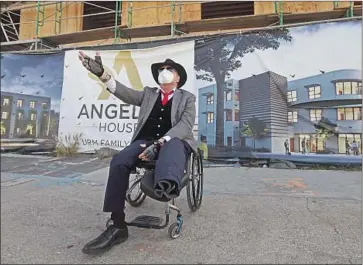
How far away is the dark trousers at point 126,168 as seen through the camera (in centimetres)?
153

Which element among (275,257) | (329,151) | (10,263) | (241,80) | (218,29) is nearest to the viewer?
(10,263)

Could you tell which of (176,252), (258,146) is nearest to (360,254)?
(176,252)

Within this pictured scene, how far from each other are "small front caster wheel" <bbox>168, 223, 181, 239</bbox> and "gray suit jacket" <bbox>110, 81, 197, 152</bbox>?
1.58 feet

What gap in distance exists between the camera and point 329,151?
4297 millimetres

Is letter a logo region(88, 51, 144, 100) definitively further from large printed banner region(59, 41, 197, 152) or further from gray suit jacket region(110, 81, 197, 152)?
gray suit jacket region(110, 81, 197, 152)

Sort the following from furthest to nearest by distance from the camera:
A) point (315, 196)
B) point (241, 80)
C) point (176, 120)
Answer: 1. point (241, 80)
2. point (315, 196)
3. point (176, 120)

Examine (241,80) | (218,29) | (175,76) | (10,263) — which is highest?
(218,29)

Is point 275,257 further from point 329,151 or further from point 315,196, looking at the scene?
point 329,151

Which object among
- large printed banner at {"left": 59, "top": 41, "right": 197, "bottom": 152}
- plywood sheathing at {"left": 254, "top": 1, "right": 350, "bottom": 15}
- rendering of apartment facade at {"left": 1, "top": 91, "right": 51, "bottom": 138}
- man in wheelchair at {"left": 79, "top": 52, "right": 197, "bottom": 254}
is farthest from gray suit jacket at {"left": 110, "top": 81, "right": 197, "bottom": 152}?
plywood sheathing at {"left": 254, "top": 1, "right": 350, "bottom": 15}

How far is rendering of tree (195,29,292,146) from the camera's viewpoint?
4637 mm

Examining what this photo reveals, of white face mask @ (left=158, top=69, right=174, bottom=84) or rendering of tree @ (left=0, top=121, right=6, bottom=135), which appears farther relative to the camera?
white face mask @ (left=158, top=69, right=174, bottom=84)

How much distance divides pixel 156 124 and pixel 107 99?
3580 millimetres

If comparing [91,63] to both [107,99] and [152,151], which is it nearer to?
[152,151]

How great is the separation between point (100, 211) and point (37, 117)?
4.46 feet
